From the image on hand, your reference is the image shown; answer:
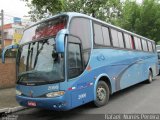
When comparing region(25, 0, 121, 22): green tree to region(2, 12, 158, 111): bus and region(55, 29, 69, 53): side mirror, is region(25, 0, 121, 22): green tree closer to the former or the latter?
region(2, 12, 158, 111): bus

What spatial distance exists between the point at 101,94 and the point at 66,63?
241cm

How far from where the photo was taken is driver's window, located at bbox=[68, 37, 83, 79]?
7.26 m

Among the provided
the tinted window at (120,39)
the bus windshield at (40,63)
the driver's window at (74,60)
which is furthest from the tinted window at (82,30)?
the tinted window at (120,39)

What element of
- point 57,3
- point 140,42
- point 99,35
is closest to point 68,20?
point 99,35

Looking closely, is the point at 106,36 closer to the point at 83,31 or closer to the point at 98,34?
the point at 98,34

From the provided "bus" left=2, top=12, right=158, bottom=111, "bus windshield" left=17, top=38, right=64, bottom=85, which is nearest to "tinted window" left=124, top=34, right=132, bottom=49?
"bus" left=2, top=12, right=158, bottom=111

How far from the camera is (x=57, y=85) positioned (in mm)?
7008

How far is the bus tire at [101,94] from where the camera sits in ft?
28.5

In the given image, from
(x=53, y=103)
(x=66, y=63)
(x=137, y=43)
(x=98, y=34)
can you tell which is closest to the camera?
(x=53, y=103)

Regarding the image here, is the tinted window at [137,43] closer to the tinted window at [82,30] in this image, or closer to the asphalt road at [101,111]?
the asphalt road at [101,111]

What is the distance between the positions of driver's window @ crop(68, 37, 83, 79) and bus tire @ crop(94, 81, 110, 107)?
1.46 m

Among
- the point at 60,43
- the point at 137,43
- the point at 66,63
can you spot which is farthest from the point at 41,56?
the point at 137,43

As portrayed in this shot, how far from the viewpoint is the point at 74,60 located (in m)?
7.46

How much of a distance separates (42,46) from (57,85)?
135 cm
